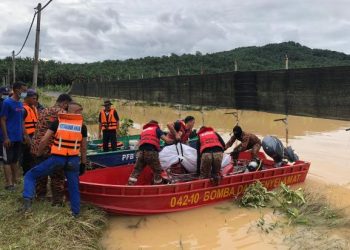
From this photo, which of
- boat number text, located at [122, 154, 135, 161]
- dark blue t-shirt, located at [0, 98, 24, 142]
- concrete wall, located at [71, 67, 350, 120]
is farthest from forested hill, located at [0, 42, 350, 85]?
dark blue t-shirt, located at [0, 98, 24, 142]

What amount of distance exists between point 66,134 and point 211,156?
304 centimetres

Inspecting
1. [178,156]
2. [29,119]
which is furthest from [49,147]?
[178,156]

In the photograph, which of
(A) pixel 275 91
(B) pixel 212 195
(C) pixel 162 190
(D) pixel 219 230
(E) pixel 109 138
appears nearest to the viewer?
(D) pixel 219 230

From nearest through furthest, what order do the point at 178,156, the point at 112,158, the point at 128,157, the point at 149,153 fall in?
1. the point at 149,153
2. the point at 178,156
3. the point at 112,158
4. the point at 128,157

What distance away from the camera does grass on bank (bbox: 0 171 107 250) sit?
5611mm

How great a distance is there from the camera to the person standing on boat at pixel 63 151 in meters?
6.40

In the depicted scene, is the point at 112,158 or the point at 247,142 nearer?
the point at 247,142

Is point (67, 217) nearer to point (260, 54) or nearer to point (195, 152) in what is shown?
point (195, 152)

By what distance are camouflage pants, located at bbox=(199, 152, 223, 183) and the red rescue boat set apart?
183 millimetres

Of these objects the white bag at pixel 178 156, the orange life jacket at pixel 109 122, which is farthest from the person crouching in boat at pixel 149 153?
the orange life jacket at pixel 109 122

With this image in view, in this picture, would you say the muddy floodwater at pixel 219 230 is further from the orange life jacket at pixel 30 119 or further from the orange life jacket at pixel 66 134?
the orange life jacket at pixel 30 119

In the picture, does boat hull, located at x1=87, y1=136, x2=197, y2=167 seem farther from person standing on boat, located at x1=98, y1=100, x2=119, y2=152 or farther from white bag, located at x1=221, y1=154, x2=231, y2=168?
white bag, located at x1=221, y1=154, x2=231, y2=168

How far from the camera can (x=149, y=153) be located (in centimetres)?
796

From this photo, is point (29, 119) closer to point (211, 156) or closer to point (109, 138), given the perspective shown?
point (109, 138)
